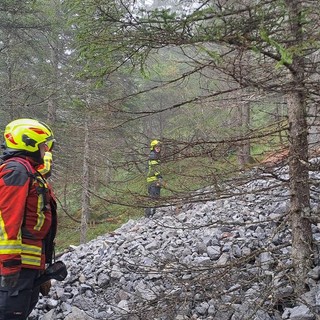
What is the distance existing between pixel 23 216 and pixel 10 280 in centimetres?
61

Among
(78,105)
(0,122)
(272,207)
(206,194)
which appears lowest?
(272,207)

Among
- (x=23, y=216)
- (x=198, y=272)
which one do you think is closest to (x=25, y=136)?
(x=23, y=216)

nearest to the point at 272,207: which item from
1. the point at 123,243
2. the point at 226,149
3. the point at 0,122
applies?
the point at 123,243

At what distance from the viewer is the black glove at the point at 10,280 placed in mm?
3566

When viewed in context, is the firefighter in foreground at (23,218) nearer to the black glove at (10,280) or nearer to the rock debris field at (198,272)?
the black glove at (10,280)

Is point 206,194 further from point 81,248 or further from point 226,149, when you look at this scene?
point 81,248

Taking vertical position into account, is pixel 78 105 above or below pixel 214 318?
above

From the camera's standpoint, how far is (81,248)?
973 centimetres

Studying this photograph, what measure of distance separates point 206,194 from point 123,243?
5460 mm

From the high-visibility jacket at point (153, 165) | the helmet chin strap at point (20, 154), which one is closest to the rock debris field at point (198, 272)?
the high-visibility jacket at point (153, 165)

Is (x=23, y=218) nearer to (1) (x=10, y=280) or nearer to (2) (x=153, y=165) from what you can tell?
(1) (x=10, y=280)

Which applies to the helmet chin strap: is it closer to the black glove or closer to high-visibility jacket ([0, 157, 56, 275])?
high-visibility jacket ([0, 157, 56, 275])

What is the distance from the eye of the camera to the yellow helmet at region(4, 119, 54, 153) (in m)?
3.94

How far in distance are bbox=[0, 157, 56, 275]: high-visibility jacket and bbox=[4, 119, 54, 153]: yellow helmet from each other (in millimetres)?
153
